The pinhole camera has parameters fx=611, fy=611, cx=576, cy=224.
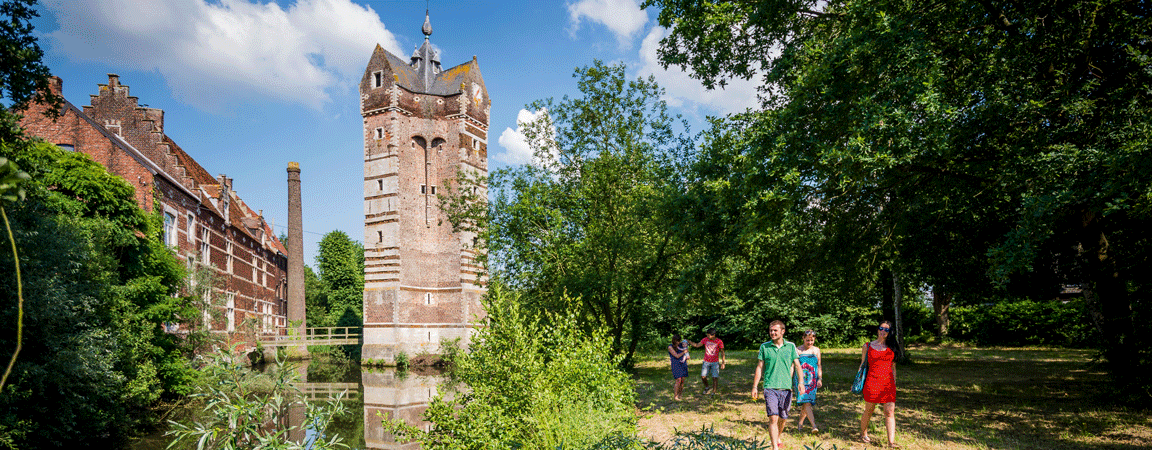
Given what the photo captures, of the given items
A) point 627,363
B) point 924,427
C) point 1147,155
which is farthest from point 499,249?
point 1147,155

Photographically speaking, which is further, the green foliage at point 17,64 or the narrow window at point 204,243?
the narrow window at point 204,243

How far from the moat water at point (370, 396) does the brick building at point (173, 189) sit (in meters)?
5.08

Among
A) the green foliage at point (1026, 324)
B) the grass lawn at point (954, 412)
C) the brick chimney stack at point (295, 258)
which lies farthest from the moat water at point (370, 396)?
the green foliage at point (1026, 324)

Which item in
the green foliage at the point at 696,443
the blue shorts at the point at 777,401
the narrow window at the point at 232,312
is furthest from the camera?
the narrow window at the point at 232,312

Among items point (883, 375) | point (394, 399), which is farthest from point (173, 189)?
point (883, 375)

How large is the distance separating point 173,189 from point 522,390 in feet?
74.6

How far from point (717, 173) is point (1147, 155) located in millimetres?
6008

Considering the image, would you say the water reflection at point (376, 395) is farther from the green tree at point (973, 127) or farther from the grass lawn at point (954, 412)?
the green tree at point (973, 127)

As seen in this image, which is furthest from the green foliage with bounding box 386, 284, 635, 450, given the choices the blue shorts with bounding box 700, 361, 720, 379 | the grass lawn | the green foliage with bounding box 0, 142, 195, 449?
the green foliage with bounding box 0, 142, 195, 449

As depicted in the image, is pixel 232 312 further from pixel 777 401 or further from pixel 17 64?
pixel 777 401

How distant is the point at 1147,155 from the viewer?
22.4 feet

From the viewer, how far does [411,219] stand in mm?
35531

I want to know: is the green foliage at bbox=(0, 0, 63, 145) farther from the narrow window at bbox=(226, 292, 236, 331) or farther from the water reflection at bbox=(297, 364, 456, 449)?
the narrow window at bbox=(226, 292, 236, 331)

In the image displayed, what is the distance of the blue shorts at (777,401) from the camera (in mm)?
8359
